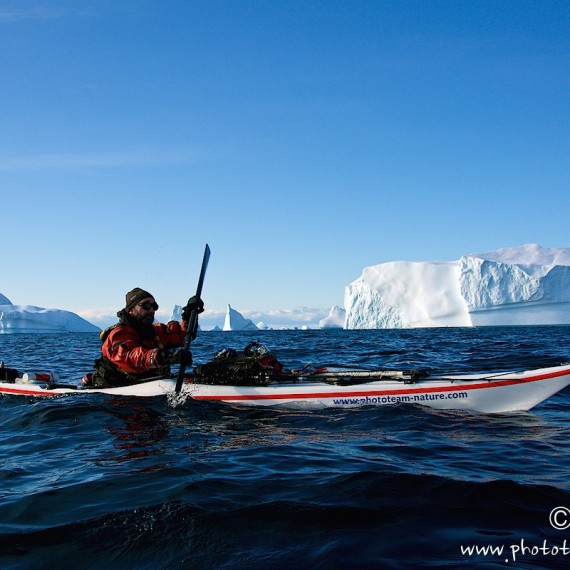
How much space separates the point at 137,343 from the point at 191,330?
0.87m

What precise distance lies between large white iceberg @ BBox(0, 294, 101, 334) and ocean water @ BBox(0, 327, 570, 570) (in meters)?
93.2

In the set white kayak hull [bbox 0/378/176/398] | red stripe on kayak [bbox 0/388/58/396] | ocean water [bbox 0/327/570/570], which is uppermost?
white kayak hull [bbox 0/378/176/398]

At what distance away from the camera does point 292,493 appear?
14.5ft

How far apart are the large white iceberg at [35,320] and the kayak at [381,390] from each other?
9186cm

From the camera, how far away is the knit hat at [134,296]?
8688 millimetres

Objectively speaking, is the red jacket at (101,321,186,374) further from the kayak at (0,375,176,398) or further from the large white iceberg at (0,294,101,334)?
the large white iceberg at (0,294,101,334)

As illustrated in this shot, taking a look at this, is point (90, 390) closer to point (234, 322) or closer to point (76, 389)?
point (76, 389)

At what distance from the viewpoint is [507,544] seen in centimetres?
345

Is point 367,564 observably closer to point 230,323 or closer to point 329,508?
point 329,508

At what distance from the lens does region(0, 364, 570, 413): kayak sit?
740 cm

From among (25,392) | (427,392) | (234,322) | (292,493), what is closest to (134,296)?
(25,392)

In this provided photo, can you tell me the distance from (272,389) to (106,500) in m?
4.07

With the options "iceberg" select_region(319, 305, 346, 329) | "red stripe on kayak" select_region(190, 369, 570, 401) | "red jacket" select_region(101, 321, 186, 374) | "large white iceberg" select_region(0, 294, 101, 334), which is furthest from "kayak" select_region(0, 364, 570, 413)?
"iceberg" select_region(319, 305, 346, 329)

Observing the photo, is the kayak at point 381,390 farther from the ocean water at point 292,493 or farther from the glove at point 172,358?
the glove at point 172,358
